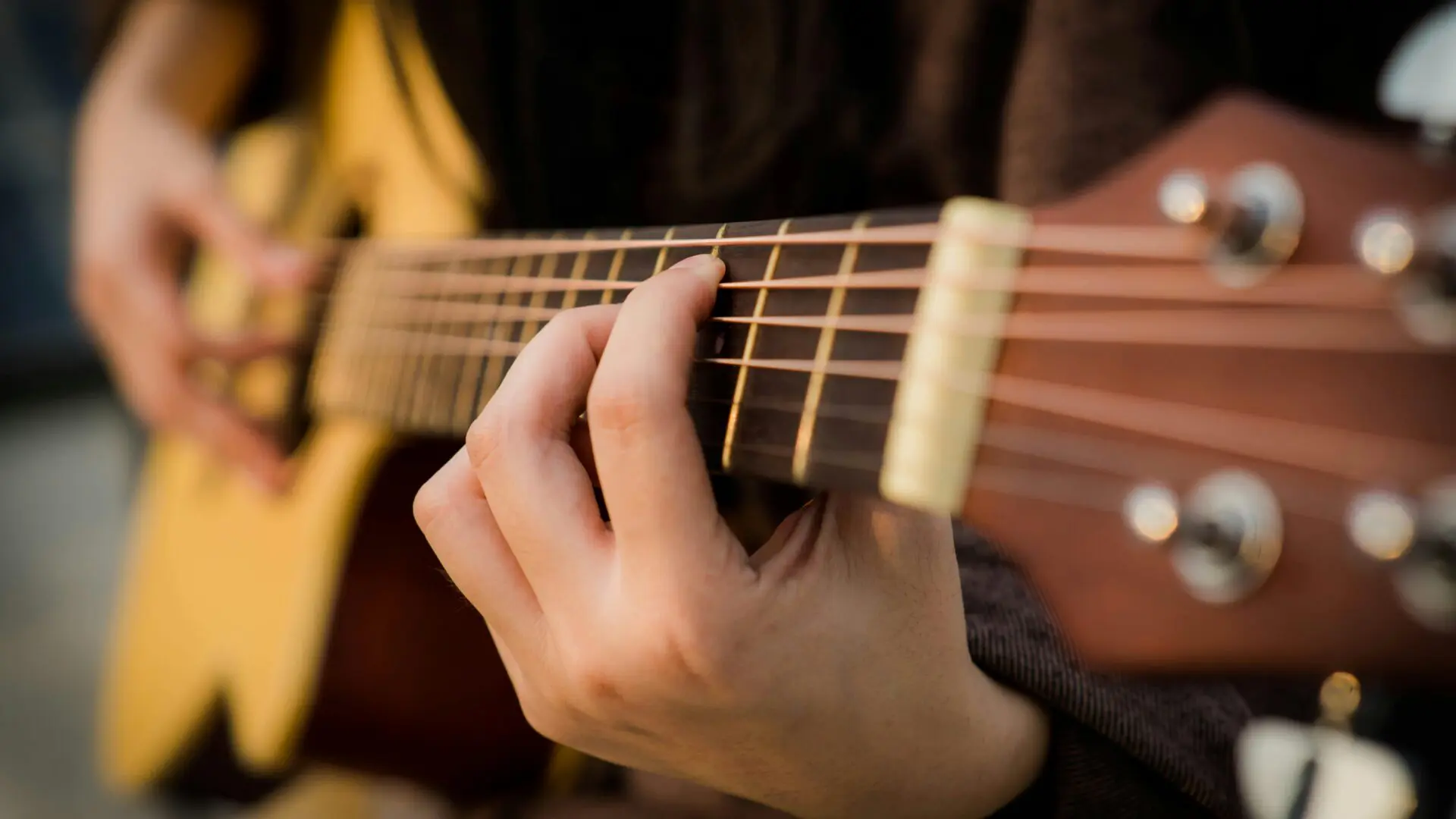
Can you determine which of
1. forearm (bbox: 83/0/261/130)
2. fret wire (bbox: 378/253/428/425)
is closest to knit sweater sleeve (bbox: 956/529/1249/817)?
fret wire (bbox: 378/253/428/425)

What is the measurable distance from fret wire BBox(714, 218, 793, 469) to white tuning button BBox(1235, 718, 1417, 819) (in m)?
0.25

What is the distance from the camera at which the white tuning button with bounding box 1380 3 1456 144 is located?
40 centimetres

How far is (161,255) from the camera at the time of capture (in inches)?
34.5

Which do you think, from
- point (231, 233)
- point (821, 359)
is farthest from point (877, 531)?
point (231, 233)

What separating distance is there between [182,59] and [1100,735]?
943 mm

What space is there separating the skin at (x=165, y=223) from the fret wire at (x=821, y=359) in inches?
22.0

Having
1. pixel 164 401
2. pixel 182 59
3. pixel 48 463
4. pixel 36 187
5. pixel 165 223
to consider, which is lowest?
pixel 48 463

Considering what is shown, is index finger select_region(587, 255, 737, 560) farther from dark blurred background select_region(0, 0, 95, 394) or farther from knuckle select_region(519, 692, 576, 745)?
dark blurred background select_region(0, 0, 95, 394)

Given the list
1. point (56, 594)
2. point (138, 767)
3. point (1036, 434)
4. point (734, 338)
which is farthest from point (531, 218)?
point (56, 594)

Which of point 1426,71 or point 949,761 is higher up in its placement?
point 1426,71

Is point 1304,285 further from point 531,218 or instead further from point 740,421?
point 531,218

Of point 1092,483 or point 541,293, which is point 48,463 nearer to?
point 541,293

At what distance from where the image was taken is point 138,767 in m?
0.90

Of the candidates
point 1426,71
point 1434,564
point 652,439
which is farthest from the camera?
point 1426,71
